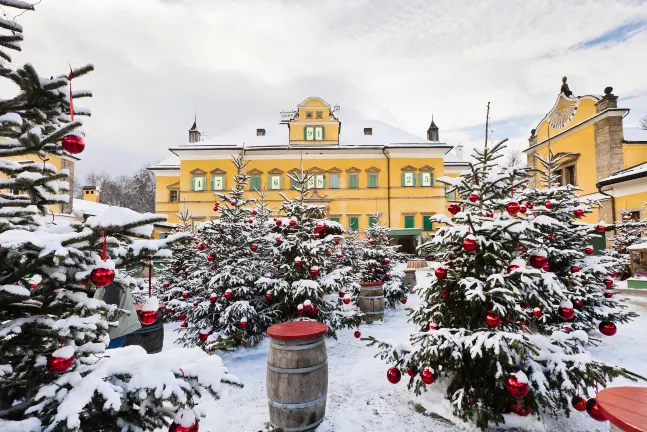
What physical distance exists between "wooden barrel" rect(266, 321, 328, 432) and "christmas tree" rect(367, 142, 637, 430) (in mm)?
838

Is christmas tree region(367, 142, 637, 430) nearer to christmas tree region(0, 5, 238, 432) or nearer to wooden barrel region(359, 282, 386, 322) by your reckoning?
christmas tree region(0, 5, 238, 432)

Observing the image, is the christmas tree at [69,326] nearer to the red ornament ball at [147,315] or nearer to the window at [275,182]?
the red ornament ball at [147,315]

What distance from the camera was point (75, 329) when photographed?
187 cm

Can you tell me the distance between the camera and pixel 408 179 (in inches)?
1152

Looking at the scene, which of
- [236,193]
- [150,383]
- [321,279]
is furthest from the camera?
[236,193]

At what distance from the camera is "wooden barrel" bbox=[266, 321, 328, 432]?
380cm

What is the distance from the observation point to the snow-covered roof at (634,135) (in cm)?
1961

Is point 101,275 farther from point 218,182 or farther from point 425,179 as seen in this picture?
point 425,179

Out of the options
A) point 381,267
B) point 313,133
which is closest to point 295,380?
point 381,267

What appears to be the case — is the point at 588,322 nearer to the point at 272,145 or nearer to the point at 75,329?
the point at 75,329

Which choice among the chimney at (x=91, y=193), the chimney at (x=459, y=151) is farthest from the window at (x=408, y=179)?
the chimney at (x=91, y=193)

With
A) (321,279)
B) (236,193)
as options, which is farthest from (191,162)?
(321,279)

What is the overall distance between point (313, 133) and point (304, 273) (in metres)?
23.9

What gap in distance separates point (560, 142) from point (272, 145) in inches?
871
